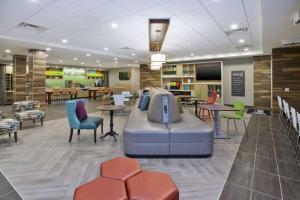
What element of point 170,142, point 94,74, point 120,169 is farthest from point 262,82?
point 94,74

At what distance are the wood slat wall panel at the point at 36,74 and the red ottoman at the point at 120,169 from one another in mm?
7141

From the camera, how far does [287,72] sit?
732cm

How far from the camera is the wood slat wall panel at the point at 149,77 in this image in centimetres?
1243

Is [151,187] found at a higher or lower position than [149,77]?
lower

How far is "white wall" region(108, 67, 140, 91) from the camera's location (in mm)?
16344

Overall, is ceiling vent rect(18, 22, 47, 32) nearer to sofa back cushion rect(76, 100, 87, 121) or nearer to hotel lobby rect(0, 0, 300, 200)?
hotel lobby rect(0, 0, 300, 200)

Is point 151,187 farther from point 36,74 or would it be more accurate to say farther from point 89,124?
point 36,74

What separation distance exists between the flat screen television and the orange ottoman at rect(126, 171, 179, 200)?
9262 mm

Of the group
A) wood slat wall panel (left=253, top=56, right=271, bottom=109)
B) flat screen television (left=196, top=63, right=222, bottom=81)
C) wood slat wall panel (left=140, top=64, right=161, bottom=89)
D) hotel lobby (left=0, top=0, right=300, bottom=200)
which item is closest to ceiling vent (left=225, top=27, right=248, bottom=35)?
hotel lobby (left=0, top=0, right=300, bottom=200)

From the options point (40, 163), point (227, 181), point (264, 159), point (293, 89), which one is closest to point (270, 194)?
point (227, 181)

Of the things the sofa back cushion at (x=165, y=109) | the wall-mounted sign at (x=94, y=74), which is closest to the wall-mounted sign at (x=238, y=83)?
the sofa back cushion at (x=165, y=109)

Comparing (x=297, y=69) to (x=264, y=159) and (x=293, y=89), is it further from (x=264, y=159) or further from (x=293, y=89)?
(x=264, y=159)

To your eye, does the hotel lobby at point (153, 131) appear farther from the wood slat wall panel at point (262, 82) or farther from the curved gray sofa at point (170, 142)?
the wood slat wall panel at point (262, 82)

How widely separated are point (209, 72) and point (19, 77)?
978cm
